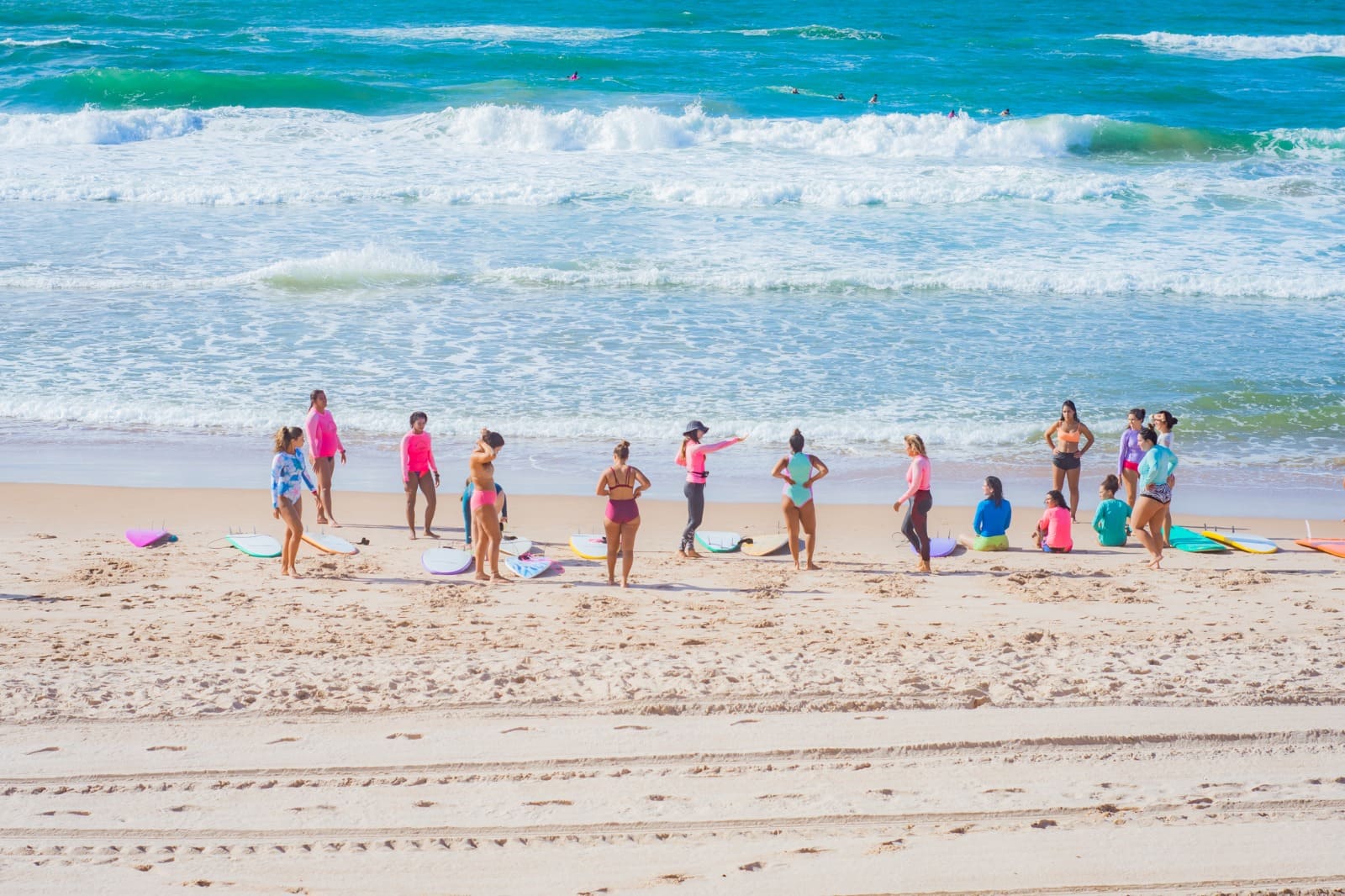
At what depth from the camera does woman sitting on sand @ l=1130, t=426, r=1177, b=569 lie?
1023cm

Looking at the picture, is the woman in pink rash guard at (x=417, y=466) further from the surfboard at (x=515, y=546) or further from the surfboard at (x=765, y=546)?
the surfboard at (x=765, y=546)

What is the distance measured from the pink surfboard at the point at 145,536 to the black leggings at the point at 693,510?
15.0 ft

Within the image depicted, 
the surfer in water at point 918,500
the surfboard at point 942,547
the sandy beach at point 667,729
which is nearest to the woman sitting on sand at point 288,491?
the sandy beach at point 667,729

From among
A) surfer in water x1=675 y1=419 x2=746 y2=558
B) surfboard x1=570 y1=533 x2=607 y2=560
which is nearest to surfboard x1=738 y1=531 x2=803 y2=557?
surfer in water x1=675 y1=419 x2=746 y2=558

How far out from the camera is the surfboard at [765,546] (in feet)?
35.4

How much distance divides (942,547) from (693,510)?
2.27 metres

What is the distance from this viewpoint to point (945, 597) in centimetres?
941

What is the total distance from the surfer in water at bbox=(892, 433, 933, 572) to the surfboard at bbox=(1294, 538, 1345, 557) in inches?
137

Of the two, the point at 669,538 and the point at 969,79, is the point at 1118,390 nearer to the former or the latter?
the point at 669,538

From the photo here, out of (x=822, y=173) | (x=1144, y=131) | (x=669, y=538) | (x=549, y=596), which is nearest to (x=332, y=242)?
(x=822, y=173)

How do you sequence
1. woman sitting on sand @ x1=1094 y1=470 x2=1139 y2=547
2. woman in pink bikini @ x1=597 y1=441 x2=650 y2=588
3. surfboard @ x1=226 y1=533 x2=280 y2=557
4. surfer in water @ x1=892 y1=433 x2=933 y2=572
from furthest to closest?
woman sitting on sand @ x1=1094 y1=470 x2=1139 y2=547 → surfboard @ x1=226 y1=533 x2=280 y2=557 → surfer in water @ x1=892 y1=433 x2=933 y2=572 → woman in pink bikini @ x1=597 y1=441 x2=650 y2=588

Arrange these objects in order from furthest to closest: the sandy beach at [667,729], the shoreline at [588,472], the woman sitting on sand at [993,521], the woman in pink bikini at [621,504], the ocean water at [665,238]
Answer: the ocean water at [665,238] < the shoreline at [588,472] < the woman sitting on sand at [993,521] < the woman in pink bikini at [621,504] < the sandy beach at [667,729]

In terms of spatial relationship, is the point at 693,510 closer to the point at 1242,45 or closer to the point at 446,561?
the point at 446,561

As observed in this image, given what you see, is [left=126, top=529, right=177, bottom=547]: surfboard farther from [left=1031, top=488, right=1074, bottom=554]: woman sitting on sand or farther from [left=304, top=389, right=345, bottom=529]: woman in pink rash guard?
[left=1031, top=488, right=1074, bottom=554]: woman sitting on sand
